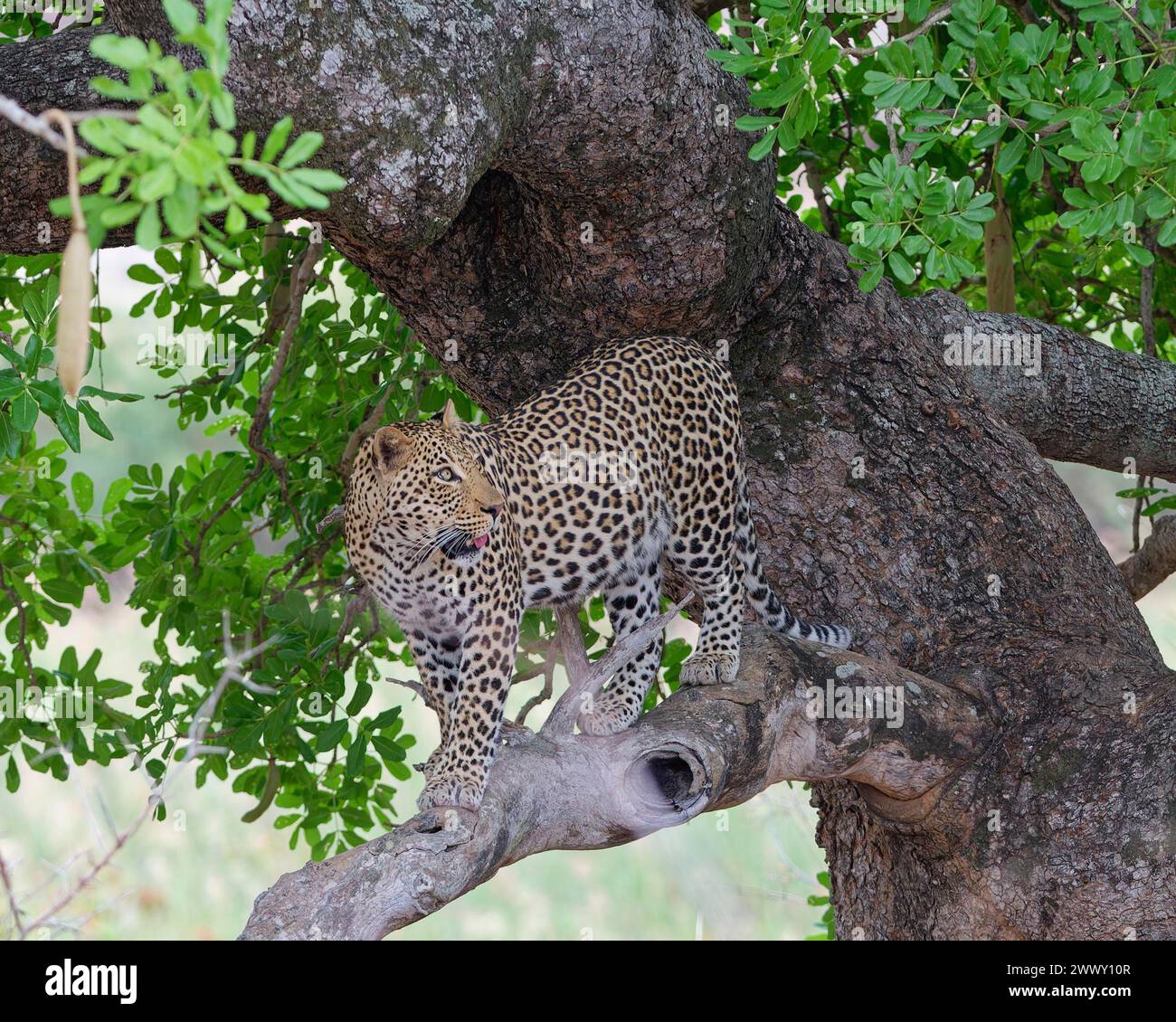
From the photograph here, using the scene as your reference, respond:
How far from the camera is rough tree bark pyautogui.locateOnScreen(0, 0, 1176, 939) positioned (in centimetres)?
391

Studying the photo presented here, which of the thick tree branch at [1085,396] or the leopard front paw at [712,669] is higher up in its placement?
the thick tree branch at [1085,396]

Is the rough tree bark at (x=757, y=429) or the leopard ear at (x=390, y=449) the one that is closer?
the rough tree bark at (x=757, y=429)

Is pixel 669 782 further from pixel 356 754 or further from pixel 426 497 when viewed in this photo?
pixel 356 754

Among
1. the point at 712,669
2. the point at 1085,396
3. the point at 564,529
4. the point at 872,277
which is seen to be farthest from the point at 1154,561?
the point at 564,529

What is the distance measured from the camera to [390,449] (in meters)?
4.59

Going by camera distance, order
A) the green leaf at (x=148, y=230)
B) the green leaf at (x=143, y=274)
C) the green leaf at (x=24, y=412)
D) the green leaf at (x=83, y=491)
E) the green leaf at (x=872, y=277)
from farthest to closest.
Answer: the green leaf at (x=83, y=491), the green leaf at (x=143, y=274), the green leaf at (x=872, y=277), the green leaf at (x=24, y=412), the green leaf at (x=148, y=230)

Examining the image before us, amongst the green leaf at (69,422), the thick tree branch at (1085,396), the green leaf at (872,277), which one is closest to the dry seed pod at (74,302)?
the green leaf at (69,422)

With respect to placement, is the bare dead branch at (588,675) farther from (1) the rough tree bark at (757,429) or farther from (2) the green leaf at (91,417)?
(2) the green leaf at (91,417)

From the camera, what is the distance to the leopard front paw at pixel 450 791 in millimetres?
4203

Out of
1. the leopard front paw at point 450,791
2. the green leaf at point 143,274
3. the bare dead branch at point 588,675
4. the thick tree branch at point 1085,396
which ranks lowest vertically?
the leopard front paw at point 450,791

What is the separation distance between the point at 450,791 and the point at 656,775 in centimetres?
66

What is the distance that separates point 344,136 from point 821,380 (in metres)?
2.39

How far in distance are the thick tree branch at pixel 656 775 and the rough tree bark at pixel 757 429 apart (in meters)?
0.01

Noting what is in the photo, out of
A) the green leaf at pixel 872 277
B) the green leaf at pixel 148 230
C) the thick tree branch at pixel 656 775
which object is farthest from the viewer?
the green leaf at pixel 872 277
